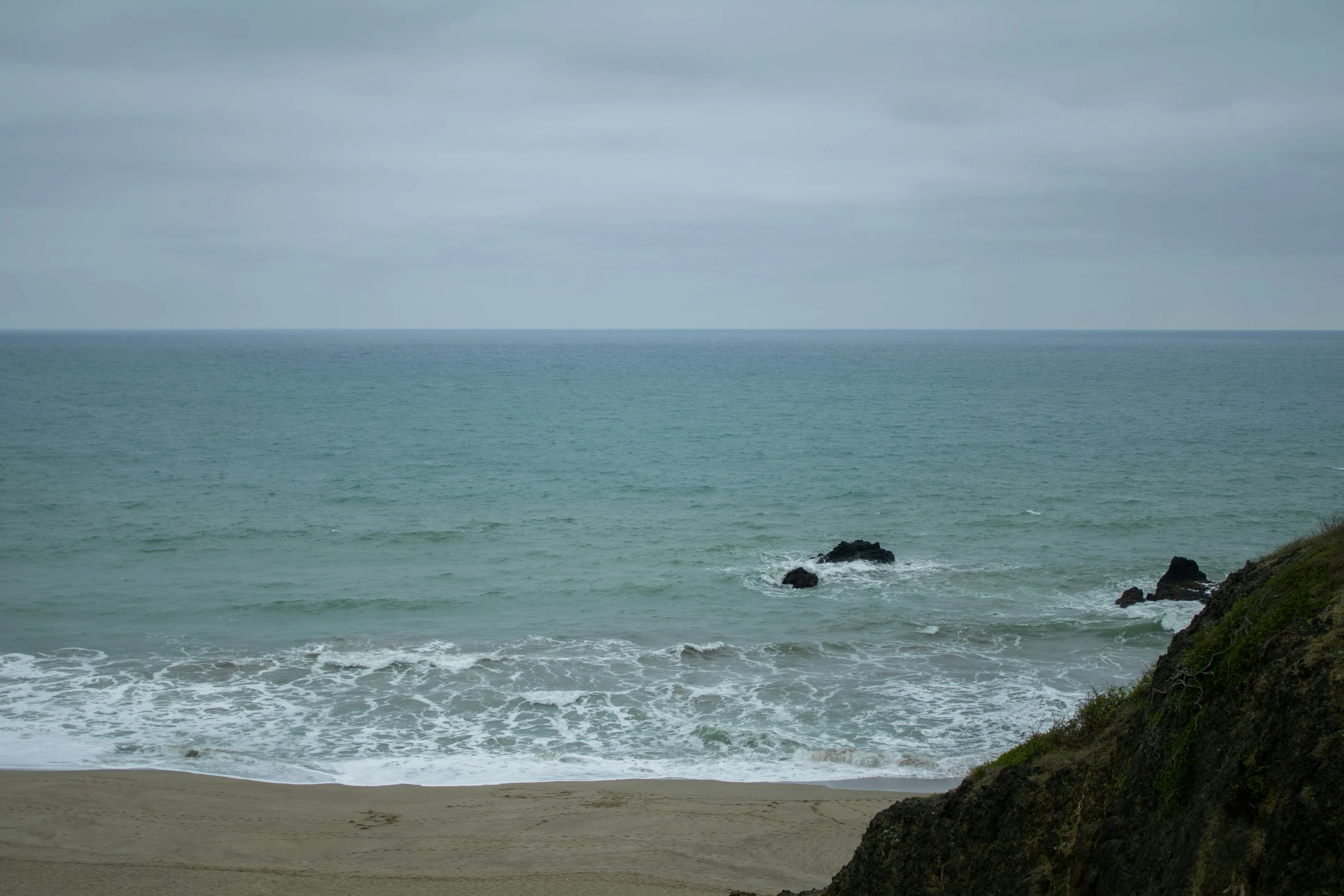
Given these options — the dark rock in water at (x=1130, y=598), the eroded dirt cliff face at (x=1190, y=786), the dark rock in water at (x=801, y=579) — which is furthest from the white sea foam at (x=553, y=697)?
the dark rock in water at (x=1130, y=598)

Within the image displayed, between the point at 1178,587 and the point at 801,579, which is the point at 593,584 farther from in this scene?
the point at 1178,587

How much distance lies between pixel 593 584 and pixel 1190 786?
23134mm

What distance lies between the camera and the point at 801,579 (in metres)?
28.1

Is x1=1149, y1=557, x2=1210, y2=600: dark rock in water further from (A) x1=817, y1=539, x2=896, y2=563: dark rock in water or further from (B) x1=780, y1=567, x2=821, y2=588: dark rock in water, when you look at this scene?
(B) x1=780, y1=567, x2=821, y2=588: dark rock in water

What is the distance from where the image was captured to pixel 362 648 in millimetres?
23109

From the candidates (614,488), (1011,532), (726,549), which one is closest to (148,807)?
(726,549)

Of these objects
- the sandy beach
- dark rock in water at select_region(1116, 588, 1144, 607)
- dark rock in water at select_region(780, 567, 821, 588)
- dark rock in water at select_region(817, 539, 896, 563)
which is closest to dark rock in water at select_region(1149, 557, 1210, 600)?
dark rock in water at select_region(1116, 588, 1144, 607)

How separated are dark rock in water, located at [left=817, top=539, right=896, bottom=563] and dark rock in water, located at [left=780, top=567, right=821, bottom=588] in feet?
7.04

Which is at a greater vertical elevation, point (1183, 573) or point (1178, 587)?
point (1183, 573)

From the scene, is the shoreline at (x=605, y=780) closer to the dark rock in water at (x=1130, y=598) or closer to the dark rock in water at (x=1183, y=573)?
the dark rock in water at (x=1130, y=598)

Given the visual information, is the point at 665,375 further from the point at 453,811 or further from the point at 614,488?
the point at 453,811

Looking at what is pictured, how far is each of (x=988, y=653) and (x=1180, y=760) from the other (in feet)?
53.5

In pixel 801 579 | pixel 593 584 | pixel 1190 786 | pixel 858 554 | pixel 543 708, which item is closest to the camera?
pixel 1190 786

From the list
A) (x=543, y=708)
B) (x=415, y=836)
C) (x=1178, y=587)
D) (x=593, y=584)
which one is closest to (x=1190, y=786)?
(x=415, y=836)
